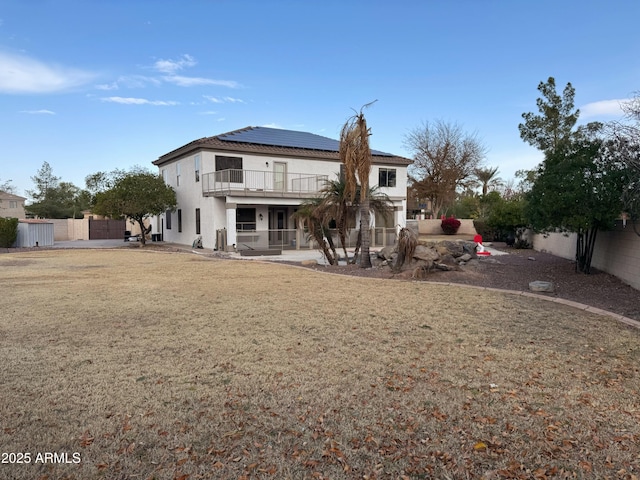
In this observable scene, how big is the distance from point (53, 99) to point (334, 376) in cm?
2146

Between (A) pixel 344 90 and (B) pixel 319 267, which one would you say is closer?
(B) pixel 319 267

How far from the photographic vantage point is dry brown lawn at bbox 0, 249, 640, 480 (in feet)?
9.72

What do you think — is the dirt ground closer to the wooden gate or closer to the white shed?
the white shed

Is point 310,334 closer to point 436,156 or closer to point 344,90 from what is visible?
point 344,90

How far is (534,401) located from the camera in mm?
3895

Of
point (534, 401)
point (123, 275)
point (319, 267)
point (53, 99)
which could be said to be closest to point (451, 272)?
point (319, 267)

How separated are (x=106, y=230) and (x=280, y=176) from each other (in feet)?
67.2

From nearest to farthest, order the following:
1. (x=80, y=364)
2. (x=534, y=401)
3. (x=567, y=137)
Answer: (x=534, y=401) < (x=80, y=364) < (x=567, y=137)

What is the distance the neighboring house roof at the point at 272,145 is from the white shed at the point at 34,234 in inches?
323

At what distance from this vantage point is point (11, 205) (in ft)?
180

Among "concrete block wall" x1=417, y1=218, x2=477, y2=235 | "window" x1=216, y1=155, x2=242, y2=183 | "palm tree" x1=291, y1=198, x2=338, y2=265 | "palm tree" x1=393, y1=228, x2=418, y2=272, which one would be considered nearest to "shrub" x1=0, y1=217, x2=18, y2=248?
"window" x1=216, y1=155, x2=242, y2=183

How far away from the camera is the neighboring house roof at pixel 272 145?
2366 centimetres

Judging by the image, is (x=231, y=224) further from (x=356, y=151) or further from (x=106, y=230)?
(x=106, y=230)

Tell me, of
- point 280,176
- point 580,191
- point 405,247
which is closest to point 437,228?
point 280,176
